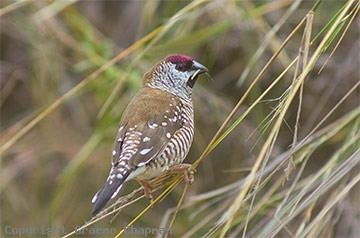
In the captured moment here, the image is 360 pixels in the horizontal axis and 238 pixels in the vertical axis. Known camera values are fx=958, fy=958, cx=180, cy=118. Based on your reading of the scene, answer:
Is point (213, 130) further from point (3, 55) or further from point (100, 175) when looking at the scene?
point (3, 55)

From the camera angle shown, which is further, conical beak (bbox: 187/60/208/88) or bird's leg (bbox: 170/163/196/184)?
conical beak (bbox: 187/60/208/88)

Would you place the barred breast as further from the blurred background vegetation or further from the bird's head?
the blurred background vegetation

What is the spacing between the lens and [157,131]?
2039mm

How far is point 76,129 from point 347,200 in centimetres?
137

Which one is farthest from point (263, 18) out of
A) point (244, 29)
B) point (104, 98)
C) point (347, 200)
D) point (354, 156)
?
point (354, 156)

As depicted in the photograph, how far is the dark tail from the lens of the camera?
1.72 meters

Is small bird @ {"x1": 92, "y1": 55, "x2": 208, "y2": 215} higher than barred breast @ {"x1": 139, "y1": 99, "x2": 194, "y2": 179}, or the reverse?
small bird @ {"x1": 92, "y1": 55, "x2": 208, "y2": 215}

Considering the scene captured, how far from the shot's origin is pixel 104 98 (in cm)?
287

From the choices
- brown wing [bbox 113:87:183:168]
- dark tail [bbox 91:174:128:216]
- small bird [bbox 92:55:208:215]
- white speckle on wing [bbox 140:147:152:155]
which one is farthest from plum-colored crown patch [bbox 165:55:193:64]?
dark tail [bbox 91:174:128:216]

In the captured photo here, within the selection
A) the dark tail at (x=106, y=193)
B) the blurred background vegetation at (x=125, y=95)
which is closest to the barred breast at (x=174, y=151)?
the dark tail at (x=106, y=193)

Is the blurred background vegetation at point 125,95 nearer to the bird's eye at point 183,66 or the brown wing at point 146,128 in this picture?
the bird's eye at point 183,66

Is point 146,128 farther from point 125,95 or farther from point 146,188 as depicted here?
point 125,95

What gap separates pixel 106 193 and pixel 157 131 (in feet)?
1.01

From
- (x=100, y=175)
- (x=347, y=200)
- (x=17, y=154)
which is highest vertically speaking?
(x=17, y=154)
